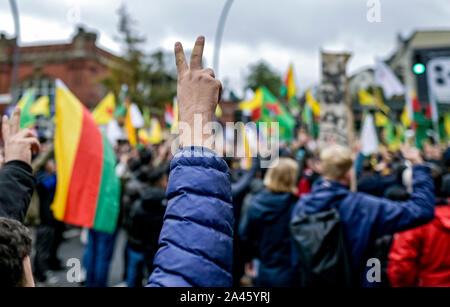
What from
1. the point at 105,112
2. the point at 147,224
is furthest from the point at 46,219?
the point at 105,112

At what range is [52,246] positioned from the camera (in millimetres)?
6000

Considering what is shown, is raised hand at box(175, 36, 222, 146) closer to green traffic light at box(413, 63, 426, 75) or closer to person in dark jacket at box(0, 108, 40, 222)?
person in dark jacket at box(0, 108, 40, 222)

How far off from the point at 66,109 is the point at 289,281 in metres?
2.65

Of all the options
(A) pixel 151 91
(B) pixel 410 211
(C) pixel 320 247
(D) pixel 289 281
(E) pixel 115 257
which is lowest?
(E) pixel 115 257

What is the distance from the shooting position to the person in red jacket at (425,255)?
8.07 ft

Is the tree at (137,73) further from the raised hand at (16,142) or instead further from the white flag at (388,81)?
the raised hand at (16,142)

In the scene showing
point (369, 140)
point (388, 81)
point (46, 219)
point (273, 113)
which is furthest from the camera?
point (273, 113)

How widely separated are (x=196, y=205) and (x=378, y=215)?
5.52 ft

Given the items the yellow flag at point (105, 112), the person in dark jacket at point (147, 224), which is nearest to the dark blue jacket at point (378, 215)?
the person in dark jacket at point (147, 224)

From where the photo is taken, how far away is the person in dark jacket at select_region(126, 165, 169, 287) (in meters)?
4.38

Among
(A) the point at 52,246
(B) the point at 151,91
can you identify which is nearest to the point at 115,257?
(A) the point at 52,246

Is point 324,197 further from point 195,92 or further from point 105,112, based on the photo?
point 105,112

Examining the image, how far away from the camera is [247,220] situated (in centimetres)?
356

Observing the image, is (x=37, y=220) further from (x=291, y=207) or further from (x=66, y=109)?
(x=291, y=207)
